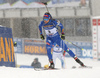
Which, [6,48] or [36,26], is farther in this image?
[36,26]

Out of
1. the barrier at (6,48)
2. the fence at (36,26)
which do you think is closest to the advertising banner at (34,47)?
the fence at (36,26)

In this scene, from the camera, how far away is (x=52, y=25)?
7.65 meters

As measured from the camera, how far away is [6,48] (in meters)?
7.64

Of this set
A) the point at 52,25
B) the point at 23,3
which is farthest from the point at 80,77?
the point at 23,3

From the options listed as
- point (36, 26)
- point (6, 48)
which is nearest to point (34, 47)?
point (36, 26)

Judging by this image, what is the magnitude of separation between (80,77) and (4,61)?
3.17 meters

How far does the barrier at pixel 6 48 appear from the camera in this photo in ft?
24.5

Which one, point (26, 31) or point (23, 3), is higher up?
point (23, 3)

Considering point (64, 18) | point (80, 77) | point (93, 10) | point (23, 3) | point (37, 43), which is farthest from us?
point (23, 3)

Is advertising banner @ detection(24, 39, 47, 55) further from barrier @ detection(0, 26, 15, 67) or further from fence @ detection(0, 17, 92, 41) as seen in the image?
barrier @ detection(0, 26, 15, 67)

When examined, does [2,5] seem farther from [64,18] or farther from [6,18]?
[64,18]

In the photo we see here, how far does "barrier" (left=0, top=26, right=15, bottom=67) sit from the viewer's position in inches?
295

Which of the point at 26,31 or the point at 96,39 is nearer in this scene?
the point at 96,39

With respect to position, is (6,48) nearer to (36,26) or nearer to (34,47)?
(34,47)
